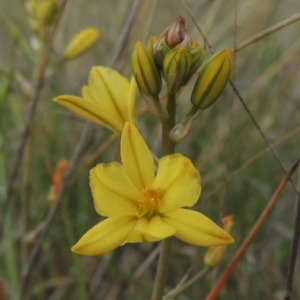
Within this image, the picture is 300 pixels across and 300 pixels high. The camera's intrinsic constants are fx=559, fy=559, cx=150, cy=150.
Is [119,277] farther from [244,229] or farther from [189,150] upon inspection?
[189,150]

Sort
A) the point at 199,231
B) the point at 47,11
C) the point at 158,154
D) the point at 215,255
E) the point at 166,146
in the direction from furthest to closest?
1. the point at 158,154
2. the point at 47,11
3. the point at 215,255
4. the point at 166,146
5. the point at 199,231

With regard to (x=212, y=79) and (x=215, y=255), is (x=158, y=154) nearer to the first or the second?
(x=215, y=255)

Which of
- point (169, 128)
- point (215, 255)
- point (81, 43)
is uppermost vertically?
point (81, 43)

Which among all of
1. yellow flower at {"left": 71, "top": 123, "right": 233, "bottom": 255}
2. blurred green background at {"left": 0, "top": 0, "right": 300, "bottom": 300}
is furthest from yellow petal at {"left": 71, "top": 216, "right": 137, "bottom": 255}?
blurred green background at {"left": 0, "top": 0, "right": 300, "bottom": 300}

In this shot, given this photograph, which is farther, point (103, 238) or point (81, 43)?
point (81, 43)

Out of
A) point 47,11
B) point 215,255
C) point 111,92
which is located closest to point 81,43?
point 47,11

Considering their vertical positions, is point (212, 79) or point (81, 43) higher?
point (81, 43)

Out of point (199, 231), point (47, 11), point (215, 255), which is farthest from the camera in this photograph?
point (47, 11)

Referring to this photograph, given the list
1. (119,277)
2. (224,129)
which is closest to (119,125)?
(119,277)

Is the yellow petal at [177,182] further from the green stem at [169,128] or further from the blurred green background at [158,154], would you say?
the blurred green background at [158,154]
